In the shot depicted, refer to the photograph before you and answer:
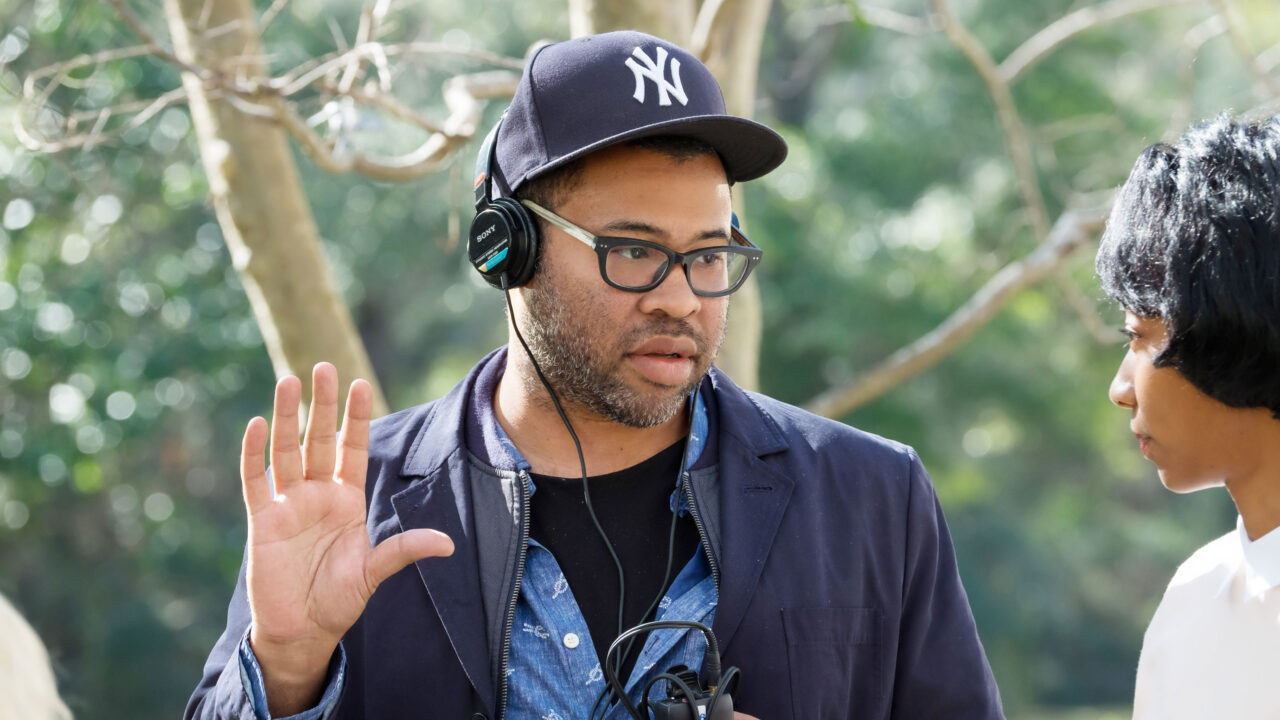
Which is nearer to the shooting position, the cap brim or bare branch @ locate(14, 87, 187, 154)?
the cap brim

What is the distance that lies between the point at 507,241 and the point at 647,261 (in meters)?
0.26

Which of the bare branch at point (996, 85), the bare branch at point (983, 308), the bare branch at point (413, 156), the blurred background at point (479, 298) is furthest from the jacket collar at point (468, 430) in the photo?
the blurred background at point (479, 298)

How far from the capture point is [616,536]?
7.20 feet

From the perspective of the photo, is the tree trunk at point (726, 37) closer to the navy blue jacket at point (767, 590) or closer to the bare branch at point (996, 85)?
the bare branch at point (996, 85)

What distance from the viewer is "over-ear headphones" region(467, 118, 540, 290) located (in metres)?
2.25

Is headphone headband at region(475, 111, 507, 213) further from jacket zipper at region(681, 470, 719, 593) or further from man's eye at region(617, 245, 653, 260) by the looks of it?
jacket zipper at region(681, 470, 719, 593)

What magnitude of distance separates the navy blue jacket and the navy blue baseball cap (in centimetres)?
51

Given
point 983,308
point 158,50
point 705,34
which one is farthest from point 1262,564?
point 983,308

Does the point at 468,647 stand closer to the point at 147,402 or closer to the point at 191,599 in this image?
the point at 147,402

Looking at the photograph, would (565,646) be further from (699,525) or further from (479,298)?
(479,298)

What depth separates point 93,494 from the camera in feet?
38.6

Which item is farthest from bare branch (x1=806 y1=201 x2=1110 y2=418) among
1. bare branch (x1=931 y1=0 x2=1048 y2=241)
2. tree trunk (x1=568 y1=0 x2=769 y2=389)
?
tree trunk (x1=568 y1=0 x2=769 y2=389)

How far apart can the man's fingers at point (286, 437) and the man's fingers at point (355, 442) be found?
71mm

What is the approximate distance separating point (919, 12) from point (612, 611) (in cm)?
1328
